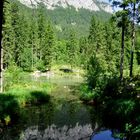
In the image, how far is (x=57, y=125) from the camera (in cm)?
2391

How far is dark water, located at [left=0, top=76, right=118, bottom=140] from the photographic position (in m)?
20.5

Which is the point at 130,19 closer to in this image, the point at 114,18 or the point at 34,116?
the point at 114,18

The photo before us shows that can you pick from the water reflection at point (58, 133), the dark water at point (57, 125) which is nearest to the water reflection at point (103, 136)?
the dark water at point (57, 125)

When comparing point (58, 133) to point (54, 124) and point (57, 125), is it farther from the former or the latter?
point (54, 124)

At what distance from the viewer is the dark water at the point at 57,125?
20550mm

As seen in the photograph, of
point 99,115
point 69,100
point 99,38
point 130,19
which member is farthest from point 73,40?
point 99,115

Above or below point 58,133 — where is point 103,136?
above

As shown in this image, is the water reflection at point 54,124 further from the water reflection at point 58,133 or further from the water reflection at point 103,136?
the water reflection at point 103,136

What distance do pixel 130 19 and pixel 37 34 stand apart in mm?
61247

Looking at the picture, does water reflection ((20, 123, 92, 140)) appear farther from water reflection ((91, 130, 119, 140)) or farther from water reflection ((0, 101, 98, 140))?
water reflection ((91, 130, 119, 140))

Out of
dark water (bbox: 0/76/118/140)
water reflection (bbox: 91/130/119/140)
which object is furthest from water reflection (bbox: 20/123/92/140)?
water reflection (bbox: 91/130/119/140)

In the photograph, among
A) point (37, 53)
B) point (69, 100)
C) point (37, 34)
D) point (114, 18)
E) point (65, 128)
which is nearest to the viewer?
point (65, 128)

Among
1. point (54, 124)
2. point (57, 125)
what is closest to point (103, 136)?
point (57, 125)

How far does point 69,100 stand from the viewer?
1415 inches
